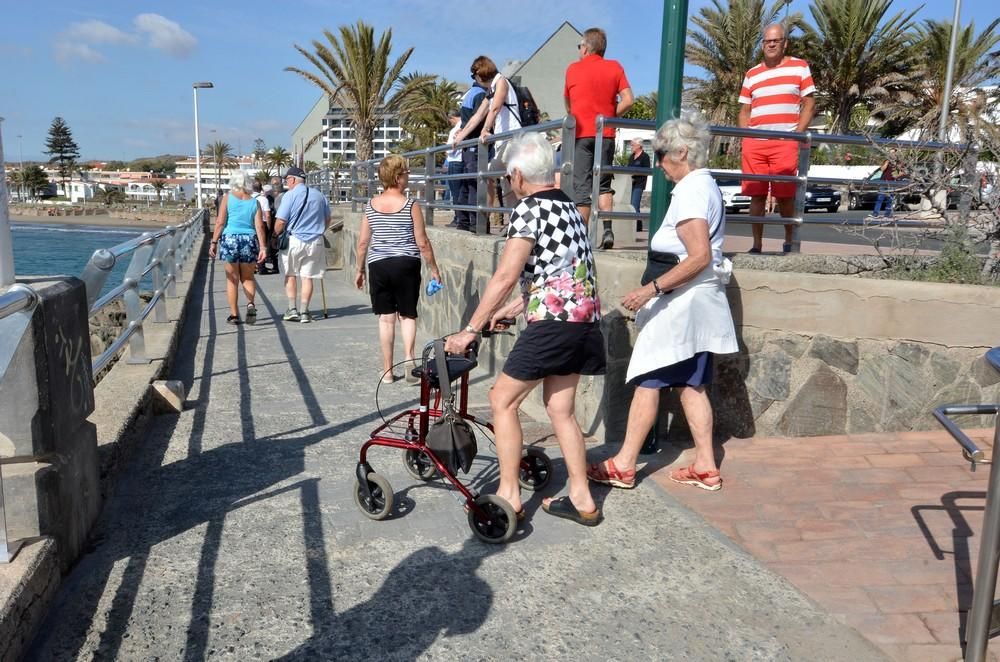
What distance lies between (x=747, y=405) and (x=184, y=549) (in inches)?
128

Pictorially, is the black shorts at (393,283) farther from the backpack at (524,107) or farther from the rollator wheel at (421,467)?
the backpack at (524,107)

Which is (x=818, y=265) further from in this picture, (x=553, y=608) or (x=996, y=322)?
(x=553, y=608)

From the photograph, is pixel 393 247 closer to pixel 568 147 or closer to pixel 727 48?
pixel 568 147

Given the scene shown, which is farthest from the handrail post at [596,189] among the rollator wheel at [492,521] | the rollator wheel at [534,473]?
the rollator wheel at [492,521]

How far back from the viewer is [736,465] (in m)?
4.51

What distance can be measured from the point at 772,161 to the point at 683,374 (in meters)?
2.75

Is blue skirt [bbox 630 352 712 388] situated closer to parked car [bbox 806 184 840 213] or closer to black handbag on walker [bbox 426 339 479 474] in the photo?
black handbag on walker [bbox 426 339 479 474]

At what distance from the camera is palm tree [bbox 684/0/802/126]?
3397cm

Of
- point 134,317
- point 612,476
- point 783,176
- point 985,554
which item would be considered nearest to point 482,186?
point 783,176

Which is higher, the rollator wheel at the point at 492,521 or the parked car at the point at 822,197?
the parked car at the point at 822,197

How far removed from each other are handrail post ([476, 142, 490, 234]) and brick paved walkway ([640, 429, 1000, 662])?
10.1 ft

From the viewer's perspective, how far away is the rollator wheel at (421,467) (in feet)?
13.7

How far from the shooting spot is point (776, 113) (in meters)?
6.16

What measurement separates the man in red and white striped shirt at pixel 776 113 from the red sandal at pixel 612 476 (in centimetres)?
266
